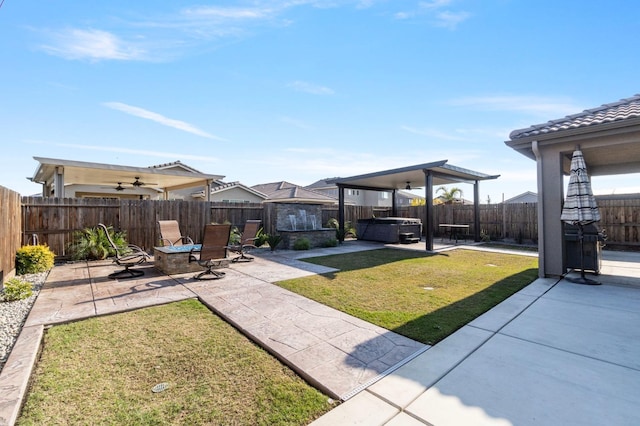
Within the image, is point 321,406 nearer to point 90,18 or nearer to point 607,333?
point 607,333

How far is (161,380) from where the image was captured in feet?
8.23

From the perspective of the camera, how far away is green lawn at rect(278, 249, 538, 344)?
3.85 m

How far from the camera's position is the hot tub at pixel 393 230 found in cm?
1301

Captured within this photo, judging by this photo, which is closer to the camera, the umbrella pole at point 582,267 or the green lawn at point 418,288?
the green lawn at point 418,288

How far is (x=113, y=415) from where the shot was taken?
2.06 meters

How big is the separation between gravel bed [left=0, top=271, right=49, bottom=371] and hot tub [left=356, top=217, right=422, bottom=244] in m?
11.4

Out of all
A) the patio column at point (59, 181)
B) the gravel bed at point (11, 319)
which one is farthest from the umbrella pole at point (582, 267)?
the patio column at point (59, 181)

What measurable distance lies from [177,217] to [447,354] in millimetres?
10004

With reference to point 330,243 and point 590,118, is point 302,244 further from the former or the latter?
point 590,118

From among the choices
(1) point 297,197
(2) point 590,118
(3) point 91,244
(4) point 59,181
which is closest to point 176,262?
(3) point 91,244

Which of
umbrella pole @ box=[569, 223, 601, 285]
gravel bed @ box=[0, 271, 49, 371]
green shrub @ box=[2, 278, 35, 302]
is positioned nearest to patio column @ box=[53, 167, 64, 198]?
gravel bed @ box=[0, 271, 49, 371]

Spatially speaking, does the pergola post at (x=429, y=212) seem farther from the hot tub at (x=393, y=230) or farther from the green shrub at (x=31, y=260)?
the green shrub at (x=31, y=260)

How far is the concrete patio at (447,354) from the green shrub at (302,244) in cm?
575

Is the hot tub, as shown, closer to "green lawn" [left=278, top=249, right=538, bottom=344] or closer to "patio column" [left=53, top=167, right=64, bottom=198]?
"green lawn" [left=278, top=249, right=538, bottom=344]
